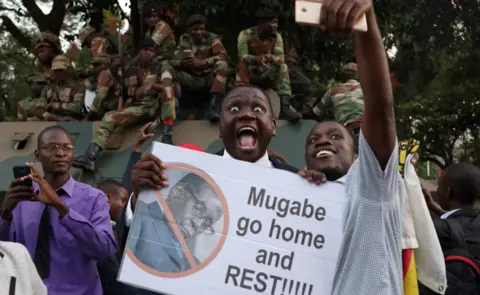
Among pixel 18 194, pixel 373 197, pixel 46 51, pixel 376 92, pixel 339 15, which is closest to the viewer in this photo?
pixel 339 15

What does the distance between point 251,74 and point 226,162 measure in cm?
552

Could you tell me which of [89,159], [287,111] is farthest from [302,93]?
[89,159]

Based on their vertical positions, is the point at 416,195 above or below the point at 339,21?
below

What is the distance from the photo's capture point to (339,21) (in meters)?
1.99

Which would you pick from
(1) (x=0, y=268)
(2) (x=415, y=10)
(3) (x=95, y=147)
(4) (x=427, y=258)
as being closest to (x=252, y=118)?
(4) (x=427, y=258)

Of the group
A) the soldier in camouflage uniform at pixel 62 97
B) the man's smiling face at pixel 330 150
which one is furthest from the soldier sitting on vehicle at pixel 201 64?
the man's smiling face at pixel 330 150

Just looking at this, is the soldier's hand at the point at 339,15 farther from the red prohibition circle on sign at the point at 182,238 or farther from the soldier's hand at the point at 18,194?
the soldier's hand at the point at 18,194

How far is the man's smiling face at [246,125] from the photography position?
343cm

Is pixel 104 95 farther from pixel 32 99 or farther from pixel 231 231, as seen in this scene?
pixel 231 231

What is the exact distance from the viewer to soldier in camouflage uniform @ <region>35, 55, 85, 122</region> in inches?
372

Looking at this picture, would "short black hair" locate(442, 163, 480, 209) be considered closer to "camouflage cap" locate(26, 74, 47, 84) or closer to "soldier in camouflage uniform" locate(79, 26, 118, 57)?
"soldier in camouflage uniform" locate(79, 26, 118, 57)

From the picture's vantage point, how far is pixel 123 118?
329 inches

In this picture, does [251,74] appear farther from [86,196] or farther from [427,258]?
[427,258]

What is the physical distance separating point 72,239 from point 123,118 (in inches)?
166
